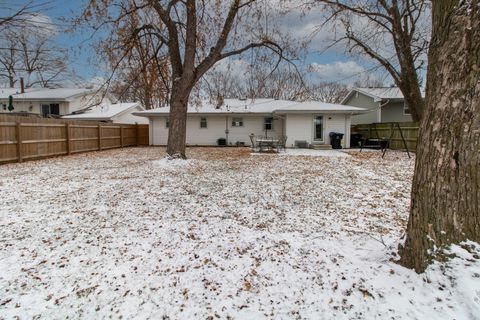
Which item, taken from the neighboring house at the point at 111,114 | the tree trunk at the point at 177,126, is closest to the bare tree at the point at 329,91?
the neighboring house at the point at 111,114

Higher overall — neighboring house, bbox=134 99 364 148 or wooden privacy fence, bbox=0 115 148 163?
neighboring house, bbox=134 99 364 148

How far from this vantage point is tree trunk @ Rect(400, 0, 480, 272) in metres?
1.92

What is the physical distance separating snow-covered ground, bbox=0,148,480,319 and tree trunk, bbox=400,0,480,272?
0.65ft

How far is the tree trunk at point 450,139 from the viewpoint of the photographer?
1925 millimetres

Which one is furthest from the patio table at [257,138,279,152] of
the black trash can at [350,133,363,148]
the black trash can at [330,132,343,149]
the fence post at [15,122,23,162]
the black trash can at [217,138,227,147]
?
the fence post at [15,122,23,162]

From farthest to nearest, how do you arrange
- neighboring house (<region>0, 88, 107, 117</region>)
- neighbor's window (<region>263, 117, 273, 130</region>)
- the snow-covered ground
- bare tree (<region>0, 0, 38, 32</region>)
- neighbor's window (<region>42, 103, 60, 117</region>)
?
neighbor's window (<region>42, 103, 60, 117</region>), neighboring house (<region>0, 88, 107, 117</region>), neighbor's window (<region>263, 117, 273, 130</region>), bare tree (<region>0, 0, 38, 32</region>), the snow-covered ground

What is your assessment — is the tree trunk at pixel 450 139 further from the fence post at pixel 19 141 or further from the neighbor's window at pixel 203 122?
the neighbor's window at pixel 203 122

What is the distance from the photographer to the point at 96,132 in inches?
590

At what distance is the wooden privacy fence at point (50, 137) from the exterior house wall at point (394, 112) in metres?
19.7

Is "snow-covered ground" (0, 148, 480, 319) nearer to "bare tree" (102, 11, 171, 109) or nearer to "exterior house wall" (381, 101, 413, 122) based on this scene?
"bare tree" (102, 11, 171, 109)

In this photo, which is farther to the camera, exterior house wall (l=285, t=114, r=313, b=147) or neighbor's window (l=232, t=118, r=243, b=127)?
neighbor's window (l=232, t=118, r=243, b=127)

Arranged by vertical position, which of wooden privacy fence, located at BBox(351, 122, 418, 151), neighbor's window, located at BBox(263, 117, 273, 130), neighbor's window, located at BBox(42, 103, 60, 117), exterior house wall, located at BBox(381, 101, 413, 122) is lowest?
wooden privacy fence, located at BBox(351, 122, 418, 151)

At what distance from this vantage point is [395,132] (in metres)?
16.3

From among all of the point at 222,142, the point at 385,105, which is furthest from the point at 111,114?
the point at 385,105
